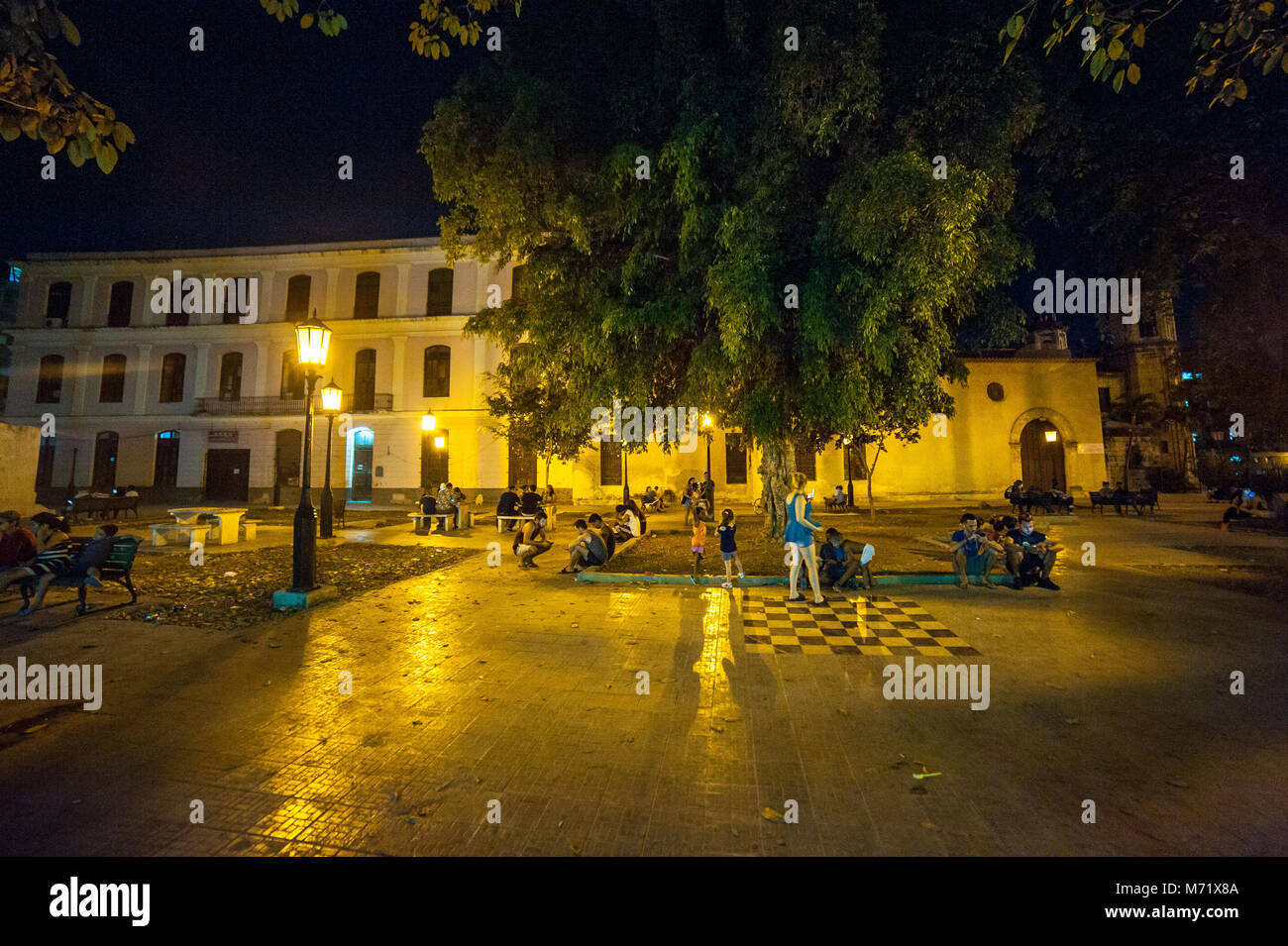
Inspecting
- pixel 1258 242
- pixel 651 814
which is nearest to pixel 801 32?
pixel 1258 242

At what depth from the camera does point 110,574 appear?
21.5ft

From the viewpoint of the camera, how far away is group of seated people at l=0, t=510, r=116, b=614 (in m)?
6.14

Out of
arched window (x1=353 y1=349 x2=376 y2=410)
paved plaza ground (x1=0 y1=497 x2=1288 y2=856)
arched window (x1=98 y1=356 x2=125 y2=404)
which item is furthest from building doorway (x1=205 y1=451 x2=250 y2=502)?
paved plaza ground (x1=0 y1=497 x2=1288 y2=856)

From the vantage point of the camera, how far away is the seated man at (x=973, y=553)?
8016 mm

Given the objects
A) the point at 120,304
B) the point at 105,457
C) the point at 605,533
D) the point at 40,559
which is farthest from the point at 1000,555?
the point at 120,304

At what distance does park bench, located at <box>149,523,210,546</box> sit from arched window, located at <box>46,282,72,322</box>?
25.3 m

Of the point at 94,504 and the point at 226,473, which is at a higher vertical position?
the point at 226,473

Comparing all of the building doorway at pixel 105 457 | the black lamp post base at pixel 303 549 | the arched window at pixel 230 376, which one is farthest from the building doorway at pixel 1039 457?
the building doorway at pixel 105 457

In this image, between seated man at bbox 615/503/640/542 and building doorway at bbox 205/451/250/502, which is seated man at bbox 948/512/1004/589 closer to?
seated man at bbox 615/503/640/542

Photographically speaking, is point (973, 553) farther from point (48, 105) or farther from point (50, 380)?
point (50, 380)

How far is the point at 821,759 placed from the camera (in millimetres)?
3268

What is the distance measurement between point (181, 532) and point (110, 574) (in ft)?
19.5

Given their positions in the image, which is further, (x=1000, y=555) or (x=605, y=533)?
(x=605, y=533)
